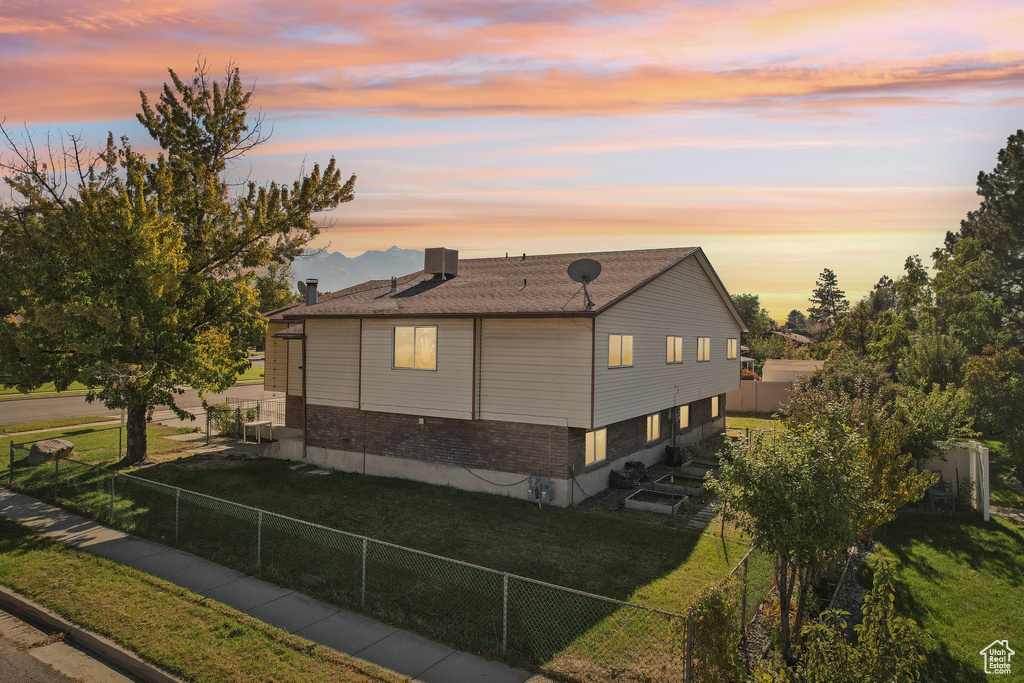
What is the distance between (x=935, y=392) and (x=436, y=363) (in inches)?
625

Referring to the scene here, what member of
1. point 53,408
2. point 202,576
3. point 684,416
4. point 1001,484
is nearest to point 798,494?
point 202,576

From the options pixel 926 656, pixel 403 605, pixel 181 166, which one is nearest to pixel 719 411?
pixel 926 656

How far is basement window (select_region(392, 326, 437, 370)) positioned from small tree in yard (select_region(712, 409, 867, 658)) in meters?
11.6

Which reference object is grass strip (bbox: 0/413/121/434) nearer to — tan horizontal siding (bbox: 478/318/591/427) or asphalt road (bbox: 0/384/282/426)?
asphalt road (bbox: 0/384/282/426)

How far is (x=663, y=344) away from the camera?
893 inches

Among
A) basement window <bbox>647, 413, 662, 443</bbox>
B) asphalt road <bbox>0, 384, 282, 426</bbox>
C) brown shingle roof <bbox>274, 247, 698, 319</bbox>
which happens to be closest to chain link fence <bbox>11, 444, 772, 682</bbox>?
brown shingle roof <bbox>274, 247, 698, 319</bbox>

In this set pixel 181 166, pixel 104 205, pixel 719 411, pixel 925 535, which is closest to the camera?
pixel 925 535

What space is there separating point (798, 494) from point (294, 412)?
2143 centimetres

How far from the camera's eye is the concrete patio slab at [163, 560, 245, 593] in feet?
39.5

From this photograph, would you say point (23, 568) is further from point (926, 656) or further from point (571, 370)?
point (926, 656)

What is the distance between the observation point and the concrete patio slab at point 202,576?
1205cm

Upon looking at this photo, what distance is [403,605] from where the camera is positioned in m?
11.2

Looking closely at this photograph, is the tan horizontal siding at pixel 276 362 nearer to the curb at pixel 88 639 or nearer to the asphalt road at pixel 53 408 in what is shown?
the asphalt road at pixel 53 408

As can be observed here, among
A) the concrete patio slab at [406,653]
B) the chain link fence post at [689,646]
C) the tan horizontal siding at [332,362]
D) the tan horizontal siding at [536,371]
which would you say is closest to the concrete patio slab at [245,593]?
the concrete patio slab at [406,653]
